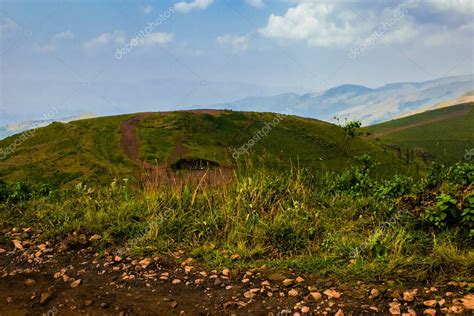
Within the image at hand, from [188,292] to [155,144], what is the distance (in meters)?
39.1

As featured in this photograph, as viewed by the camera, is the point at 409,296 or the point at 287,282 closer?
the point at 409,296

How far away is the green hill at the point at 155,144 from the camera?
36.8 meters

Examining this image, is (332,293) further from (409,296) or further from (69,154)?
(69,154)

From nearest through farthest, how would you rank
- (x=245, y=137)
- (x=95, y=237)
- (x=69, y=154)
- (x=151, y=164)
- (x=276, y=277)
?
(x=276, y=277)
(x=95, y=237)
(x=151, y=164)
(x=69, y=154)
(x=245, y=137)

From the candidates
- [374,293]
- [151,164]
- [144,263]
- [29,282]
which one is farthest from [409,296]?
[151,164]

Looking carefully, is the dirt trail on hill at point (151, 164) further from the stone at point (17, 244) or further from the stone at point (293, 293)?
the stone at point (293, 293)

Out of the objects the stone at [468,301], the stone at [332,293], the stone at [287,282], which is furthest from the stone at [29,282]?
the stone at [468,301]

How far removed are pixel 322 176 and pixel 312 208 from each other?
167cm

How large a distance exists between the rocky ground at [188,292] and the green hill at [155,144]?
1067 inches

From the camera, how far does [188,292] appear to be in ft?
16.3

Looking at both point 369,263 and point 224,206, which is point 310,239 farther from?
point 224,206

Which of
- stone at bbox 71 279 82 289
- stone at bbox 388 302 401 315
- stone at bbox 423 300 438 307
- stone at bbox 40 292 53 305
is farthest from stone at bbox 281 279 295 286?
stone at bbox 40 292 53 305

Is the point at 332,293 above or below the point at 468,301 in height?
above

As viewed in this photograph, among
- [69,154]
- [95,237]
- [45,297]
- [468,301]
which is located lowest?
[468,301]
